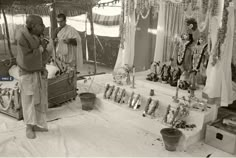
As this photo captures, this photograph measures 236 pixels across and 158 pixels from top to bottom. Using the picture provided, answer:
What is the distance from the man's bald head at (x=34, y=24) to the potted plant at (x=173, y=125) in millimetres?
1978

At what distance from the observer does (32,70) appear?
314 cm

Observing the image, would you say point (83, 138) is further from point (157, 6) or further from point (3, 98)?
point (157, 6)

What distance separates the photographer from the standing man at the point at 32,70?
3076mm

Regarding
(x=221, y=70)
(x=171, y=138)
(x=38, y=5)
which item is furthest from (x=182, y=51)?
(x=38, y=5)

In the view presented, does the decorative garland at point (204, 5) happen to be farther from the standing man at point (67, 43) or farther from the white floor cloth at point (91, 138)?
the standing man at point (67, 43)

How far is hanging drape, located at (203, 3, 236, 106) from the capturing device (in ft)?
12.0

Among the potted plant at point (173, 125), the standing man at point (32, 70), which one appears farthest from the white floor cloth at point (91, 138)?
the standing man at point (32, 70)

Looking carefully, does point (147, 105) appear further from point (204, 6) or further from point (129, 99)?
point (204, 6)

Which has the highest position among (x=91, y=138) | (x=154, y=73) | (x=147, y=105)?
(x=154, y=73)

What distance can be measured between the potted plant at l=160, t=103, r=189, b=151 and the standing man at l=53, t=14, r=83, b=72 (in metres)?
2.61

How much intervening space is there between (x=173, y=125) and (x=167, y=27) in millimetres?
2444

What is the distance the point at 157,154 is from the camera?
123 inches

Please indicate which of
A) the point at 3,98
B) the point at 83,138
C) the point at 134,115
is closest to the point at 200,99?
the point at 134,115

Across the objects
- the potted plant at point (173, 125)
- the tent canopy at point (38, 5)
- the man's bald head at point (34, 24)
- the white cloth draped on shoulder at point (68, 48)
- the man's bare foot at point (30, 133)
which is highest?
the tent canopy at point (38, 5)
